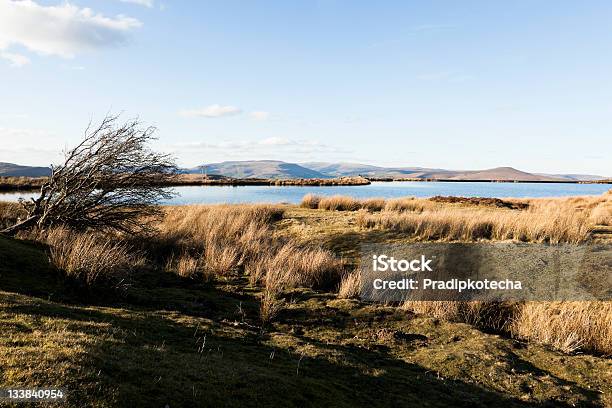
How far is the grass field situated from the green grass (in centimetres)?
2

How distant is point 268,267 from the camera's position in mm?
11445

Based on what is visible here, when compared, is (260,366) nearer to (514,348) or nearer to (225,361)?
(225,361)

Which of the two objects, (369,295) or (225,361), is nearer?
(225,361)

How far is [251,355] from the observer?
579 centimetres

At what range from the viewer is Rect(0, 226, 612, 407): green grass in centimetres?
397

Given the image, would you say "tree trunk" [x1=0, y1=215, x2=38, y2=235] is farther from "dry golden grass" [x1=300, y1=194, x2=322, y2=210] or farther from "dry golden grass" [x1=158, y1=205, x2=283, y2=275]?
"dry golden grass" [x1=300, y1=194, x2=322, y2=210]

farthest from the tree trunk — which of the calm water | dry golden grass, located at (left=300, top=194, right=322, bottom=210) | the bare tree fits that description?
dry golden grass, located at (left=300, top=194, right=322, bottom=210)

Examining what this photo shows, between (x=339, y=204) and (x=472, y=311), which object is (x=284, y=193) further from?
(x=472, y=311)

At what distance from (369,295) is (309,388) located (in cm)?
554

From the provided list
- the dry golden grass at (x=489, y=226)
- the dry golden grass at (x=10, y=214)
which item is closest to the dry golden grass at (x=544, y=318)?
the dry golden grass at (x=489, y=226)

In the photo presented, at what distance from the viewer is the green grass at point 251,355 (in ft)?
13.0

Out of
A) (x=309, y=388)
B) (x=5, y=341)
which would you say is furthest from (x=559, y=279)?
(x=5, y=341)

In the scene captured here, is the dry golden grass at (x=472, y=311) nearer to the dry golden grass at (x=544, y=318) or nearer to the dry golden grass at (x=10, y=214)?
the dry golden grass at (x=544, y=318)

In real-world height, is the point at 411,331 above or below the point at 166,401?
below
